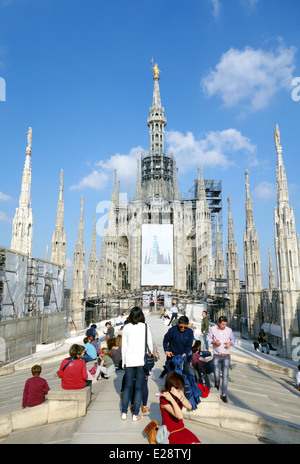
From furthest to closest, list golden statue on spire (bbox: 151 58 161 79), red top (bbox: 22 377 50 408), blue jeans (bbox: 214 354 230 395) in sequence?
golden statue on spire (bbox: 151 58 161 79)
blue jeans (bbox: 214 354 230 395)
red top (bbox: 22 377 50 408)

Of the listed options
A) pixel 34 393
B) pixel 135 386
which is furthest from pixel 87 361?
pixel 135 386

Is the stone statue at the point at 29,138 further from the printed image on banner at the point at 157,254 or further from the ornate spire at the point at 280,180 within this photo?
the printed image on banner at the point at 157,254

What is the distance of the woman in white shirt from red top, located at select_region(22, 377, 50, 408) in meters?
1.54

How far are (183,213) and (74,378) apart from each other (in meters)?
42.8

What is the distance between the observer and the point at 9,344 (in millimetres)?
15328

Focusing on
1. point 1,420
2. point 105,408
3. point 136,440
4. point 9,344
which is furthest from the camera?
point 9,344

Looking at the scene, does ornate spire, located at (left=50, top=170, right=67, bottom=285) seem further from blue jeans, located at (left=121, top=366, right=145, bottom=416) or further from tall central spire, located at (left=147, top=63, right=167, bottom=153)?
tall central spire, located at (left=147, top=63, right=167, bottom=153)

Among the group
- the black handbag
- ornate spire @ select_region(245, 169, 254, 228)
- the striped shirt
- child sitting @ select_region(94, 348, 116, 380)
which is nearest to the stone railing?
the black handbag

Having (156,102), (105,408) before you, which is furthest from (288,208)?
(156,102)

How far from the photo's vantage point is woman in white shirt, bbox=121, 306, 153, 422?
4.43 meters

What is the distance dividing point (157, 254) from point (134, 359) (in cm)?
3761

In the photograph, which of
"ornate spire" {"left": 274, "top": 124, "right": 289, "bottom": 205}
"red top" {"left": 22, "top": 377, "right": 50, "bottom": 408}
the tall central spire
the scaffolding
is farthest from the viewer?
the tall central spire

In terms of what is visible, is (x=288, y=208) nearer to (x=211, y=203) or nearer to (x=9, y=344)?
(x=9, y=344)

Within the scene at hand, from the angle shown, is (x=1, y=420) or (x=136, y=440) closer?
(x=136, y=440)
